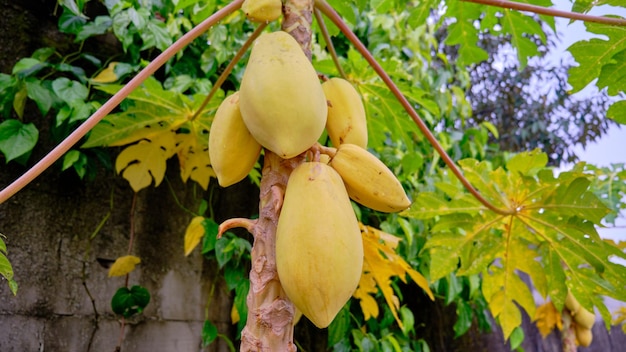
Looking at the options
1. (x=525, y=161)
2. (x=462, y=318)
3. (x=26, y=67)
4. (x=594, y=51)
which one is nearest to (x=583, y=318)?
(x=462, y=318)

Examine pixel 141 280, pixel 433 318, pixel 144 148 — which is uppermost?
pixel 144 148

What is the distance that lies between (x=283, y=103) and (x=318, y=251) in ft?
0.52

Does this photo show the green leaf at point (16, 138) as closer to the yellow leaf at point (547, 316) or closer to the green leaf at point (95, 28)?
the green leaf at point (95, 28)

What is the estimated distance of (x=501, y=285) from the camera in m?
1.24

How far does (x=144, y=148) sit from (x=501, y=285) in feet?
2.91

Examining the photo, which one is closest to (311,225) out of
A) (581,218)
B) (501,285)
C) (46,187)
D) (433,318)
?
(581,218)

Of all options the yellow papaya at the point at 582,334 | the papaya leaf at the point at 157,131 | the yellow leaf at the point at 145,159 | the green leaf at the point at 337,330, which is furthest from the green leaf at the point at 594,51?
the yellow papaya at the point at 582,334

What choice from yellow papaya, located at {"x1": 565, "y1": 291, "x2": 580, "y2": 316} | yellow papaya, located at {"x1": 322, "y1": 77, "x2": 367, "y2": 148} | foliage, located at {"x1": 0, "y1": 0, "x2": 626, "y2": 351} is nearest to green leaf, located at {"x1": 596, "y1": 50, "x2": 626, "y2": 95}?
foliage, located at {"x1": 0, "y1": 0, "x2": 626, "y2": 351}

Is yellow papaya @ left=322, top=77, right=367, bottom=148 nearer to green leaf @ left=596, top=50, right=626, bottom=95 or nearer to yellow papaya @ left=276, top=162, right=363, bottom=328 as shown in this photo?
yellow papaya @ left=276, top=162, right=363, bottom=328

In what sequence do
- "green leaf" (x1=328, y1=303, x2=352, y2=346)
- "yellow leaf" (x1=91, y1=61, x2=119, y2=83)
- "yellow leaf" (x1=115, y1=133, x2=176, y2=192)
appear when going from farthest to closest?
"green leaf" (x1=328, y1=303, x2=352, y2=346) → "yellow leaf" (x1=91, y1=61, x2=119, y2=83) → "yellow leaf" (x1=115, y1=133, x2=176, y2=192)

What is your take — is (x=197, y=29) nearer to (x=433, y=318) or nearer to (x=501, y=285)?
(x=501, y=285)

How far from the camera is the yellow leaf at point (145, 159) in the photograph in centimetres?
127

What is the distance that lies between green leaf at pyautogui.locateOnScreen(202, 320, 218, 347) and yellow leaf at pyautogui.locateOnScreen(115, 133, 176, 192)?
42 cm

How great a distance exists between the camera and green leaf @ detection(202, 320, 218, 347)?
1.43 meters
